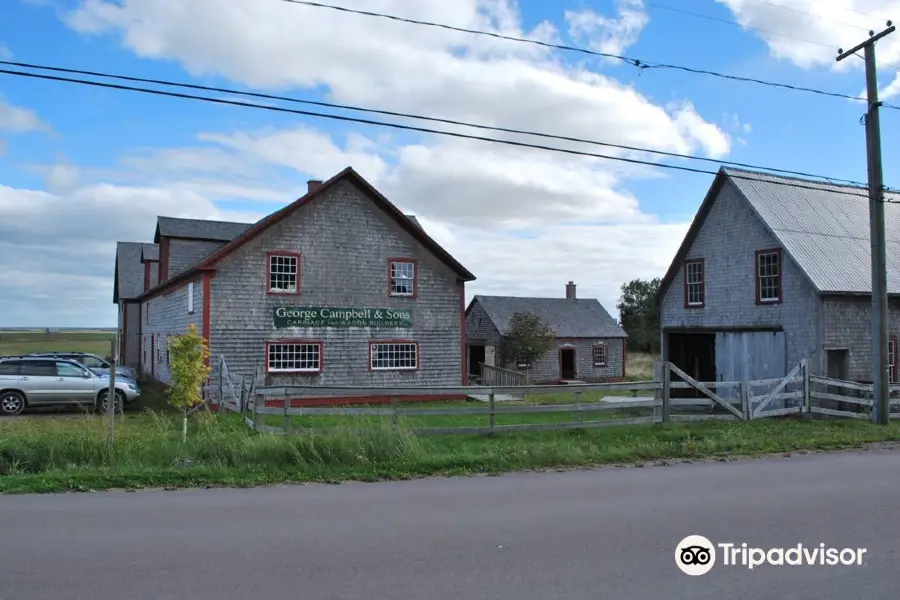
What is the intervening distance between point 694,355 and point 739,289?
15.3 feet

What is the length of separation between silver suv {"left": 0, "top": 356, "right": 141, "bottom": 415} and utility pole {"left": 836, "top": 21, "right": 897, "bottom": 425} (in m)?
20.0

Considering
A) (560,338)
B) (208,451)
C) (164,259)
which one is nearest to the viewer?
(208,451)

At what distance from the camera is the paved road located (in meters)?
5.44

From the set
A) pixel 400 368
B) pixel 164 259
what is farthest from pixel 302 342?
pixel 164 259

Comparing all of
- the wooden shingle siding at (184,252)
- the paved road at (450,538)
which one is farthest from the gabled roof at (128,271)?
the paved road at (450,538)

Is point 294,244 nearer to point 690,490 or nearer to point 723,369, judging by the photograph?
point 723,369

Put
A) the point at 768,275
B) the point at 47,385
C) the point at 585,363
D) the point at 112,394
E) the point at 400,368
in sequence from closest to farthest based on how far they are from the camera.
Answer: the point at 112,394 → the point at 47,385 → the point at 768,275 → the point at 400,368 → the point at 585,363

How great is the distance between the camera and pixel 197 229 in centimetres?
3183

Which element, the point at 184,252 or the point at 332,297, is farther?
the point at 184,252

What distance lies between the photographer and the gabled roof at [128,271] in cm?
4288

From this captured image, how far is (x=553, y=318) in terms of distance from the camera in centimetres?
4688

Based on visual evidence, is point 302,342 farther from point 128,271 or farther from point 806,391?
point 128,271

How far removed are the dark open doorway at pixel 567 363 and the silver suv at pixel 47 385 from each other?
2964 cm

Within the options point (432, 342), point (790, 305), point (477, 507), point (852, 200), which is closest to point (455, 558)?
point (477, 507)
